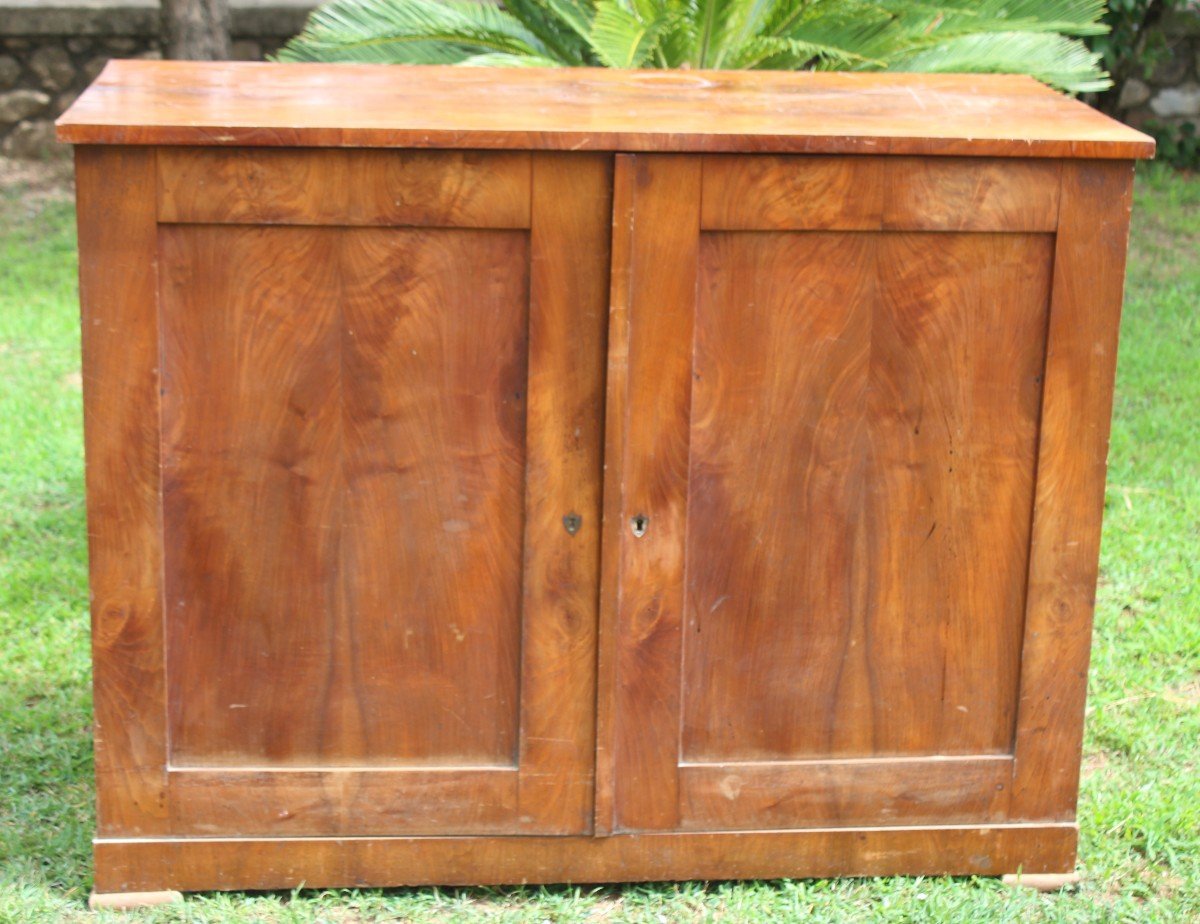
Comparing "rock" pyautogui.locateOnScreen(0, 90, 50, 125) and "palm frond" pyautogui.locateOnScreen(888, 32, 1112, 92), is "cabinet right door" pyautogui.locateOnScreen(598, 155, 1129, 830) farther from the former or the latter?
"rock" pyautogui.locateOnScreen(0, 90, 50, 125)

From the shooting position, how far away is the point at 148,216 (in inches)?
105

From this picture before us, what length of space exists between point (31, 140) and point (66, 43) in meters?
0.53

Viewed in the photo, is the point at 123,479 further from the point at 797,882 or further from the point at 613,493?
the point at 797,882

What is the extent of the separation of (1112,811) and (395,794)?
147 cm

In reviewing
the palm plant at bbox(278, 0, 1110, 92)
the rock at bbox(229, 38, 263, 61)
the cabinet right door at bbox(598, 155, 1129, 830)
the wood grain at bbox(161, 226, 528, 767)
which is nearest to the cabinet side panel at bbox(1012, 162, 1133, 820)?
the cabinet right door at bbox(598, 155, 1129, 830)

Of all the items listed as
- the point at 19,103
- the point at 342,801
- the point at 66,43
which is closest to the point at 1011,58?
the point at 342,801

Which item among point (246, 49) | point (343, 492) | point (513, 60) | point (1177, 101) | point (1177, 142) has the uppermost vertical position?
point (513, 60)

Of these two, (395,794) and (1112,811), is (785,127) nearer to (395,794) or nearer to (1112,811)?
(395,794)

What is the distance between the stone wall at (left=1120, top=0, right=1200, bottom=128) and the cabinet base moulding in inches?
246

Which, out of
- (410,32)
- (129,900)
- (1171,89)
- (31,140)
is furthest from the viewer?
(1171,89)

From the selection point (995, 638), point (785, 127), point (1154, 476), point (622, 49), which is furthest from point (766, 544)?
point (1154, 476)

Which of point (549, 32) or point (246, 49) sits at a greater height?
point (549, 32)

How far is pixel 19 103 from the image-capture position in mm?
8273

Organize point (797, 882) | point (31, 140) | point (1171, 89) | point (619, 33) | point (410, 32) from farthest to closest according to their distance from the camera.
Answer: point (1171, 89), point (31, 140), point (410, 32), point (619, 33), point (797, 882)
